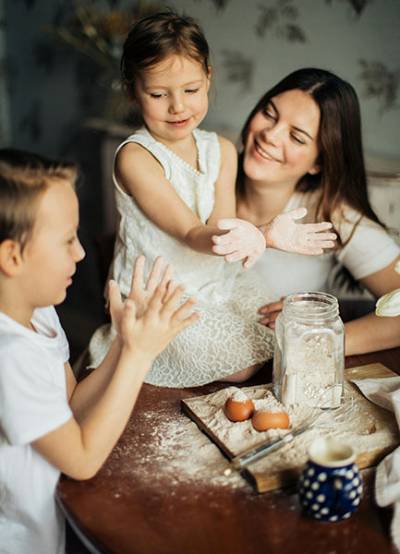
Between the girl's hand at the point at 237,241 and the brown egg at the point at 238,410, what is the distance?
26 cm

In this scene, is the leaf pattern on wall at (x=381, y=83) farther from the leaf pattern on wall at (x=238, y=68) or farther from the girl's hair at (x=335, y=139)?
the girl's hair at (x=335, y=139)

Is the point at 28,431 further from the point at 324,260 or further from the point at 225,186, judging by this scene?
the point at 324,260

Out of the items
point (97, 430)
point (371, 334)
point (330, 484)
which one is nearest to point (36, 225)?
point (97, 430)

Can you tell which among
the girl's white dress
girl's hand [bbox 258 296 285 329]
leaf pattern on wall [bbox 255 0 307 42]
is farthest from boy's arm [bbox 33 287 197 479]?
leaf pattern on wall [bbox 255 0 307 42]

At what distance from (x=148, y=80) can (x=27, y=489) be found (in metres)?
0.89

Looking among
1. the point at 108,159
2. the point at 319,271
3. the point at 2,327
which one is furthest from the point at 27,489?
the point at 108,159

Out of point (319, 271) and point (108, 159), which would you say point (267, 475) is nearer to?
point (319, 271)

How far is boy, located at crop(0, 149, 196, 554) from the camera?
1.00m

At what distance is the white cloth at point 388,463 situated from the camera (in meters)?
0.96

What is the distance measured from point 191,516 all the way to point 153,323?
294 mm

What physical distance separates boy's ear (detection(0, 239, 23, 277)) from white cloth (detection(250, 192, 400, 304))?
0.86 metres

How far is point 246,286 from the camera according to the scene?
5.66 feet

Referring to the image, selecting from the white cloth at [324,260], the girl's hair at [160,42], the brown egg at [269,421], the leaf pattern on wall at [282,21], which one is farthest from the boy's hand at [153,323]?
the leaf pattern on wall at [282,21]

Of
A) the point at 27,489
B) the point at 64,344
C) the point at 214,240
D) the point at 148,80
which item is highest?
the point at 148,80
